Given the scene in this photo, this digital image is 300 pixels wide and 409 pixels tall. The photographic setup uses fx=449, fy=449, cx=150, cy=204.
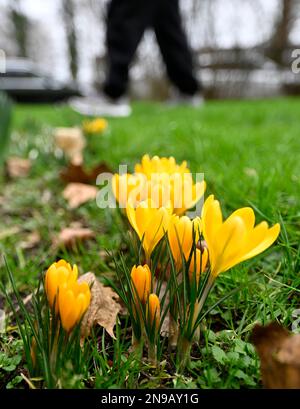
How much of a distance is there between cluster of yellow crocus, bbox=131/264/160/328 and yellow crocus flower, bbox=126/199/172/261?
0.07m

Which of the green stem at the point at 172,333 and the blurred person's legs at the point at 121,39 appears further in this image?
the blurred person's legs at the point at 121,39

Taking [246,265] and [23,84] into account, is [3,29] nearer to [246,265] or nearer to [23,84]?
[23,84]

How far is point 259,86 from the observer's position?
1456 cm

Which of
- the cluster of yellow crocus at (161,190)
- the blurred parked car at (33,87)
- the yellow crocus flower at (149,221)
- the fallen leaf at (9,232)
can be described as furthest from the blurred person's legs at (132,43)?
the blurred parked car at (33,87)

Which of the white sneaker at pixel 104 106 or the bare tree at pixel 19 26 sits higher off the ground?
the bare tree at pixel 19 26

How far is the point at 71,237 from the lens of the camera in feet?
5.10

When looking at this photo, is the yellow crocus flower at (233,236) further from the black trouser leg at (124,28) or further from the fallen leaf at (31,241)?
the black trouser leg at (124,28)

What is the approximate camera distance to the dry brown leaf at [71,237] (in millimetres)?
1536

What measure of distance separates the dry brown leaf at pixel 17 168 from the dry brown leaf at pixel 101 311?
1.74m

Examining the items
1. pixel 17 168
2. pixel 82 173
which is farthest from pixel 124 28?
pixel 82 173

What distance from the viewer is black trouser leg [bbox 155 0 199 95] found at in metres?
5.31

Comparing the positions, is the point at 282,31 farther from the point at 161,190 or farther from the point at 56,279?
the point at 56,279
